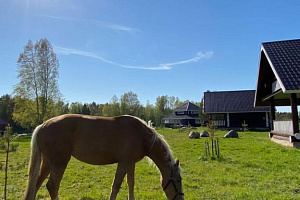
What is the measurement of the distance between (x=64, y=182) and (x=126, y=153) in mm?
3436

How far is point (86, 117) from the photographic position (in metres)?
4.12

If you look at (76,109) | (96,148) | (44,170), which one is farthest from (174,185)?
(76,109)

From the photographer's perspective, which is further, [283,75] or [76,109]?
[76,109]

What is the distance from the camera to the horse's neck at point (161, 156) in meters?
3.96

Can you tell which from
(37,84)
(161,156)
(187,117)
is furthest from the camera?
(187,117)

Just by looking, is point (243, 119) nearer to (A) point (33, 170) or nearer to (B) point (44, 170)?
(B) point (44, 170)

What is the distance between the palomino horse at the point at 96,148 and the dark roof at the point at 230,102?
30073 millimetres

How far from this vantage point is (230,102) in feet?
111

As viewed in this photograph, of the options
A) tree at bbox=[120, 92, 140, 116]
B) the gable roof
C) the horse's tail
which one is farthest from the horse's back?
tree at bbox=[120, 92, 140, 116]

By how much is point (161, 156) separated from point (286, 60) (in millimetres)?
11628

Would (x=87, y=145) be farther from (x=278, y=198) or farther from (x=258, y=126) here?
(x=258, y=126)

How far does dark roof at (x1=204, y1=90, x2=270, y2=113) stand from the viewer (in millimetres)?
31766

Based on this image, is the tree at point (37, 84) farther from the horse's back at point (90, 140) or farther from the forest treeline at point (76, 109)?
the horse's back at point (90, 140)

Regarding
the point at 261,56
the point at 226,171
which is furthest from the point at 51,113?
the point at 226,171
